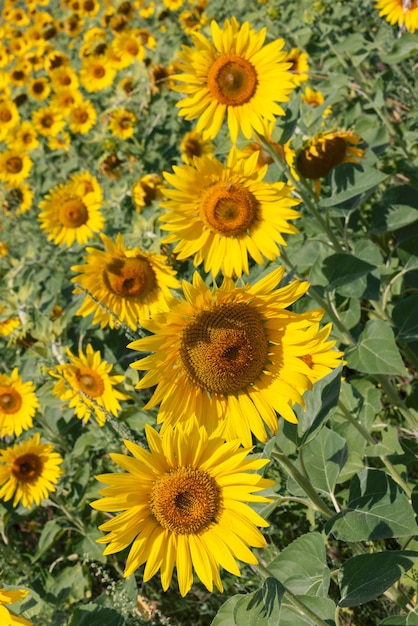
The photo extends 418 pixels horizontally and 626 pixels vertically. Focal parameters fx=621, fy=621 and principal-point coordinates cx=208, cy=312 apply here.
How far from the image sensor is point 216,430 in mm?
1561

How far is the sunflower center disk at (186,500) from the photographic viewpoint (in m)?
1.45

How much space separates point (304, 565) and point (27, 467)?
1961 mm

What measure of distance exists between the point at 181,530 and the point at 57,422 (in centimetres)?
209

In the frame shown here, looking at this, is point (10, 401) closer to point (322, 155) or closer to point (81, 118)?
point (322, 155)

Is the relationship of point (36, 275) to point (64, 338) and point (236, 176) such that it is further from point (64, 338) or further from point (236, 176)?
point (236, 176)

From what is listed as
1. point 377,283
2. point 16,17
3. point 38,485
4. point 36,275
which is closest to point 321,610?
point 377,283

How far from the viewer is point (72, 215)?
439 centimetres

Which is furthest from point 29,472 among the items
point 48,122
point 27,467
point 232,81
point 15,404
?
point 48,122

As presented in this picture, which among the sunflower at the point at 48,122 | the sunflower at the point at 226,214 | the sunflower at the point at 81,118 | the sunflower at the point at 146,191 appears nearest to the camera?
the sunflower at the point at 226,214

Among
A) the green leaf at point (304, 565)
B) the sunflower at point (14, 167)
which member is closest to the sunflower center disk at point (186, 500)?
the green leaf at point (304, 565)

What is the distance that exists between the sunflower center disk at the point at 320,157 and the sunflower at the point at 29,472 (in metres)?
1.88

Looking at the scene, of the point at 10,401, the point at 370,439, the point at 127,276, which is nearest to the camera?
the point at 370,439

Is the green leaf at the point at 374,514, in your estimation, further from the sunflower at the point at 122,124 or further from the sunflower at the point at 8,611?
the sunflower at the point at 122,124

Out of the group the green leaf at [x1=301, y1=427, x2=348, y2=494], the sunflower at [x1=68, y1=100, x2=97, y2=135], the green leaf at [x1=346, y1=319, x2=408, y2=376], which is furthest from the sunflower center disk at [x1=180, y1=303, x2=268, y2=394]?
the sunflower at [x1=68, y1=100, x2=97, y2=135]
